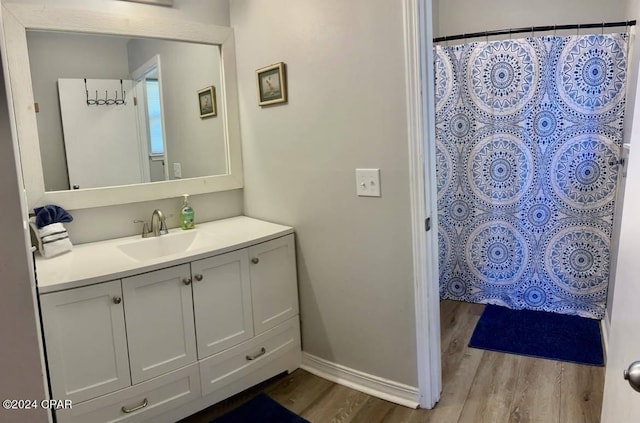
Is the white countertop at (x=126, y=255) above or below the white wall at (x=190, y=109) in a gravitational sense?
below

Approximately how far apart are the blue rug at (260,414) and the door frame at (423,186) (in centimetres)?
61

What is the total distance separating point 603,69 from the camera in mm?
2621

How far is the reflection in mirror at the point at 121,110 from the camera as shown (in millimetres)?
1998

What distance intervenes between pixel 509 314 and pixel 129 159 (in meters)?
2.50

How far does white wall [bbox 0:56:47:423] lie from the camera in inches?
26.0

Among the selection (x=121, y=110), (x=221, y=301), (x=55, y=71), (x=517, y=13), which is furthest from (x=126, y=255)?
(x=517, y=13)

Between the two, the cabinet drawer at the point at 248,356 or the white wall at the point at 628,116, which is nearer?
the cabinet drawer at the point at 248,356

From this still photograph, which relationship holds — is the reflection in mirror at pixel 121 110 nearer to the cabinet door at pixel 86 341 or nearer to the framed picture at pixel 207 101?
the framed picture at pixel 207 101

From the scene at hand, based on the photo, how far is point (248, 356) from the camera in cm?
214

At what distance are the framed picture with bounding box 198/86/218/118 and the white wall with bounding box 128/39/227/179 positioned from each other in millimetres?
21

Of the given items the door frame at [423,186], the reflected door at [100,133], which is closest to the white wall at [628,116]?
the door frame at [423,186]

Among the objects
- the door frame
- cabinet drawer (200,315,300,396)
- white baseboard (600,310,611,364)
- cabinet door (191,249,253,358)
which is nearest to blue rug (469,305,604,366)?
white baseboard (600,310,611,364)

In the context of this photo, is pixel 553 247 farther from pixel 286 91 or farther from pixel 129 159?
pixel 129 159

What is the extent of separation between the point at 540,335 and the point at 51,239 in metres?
2.62
